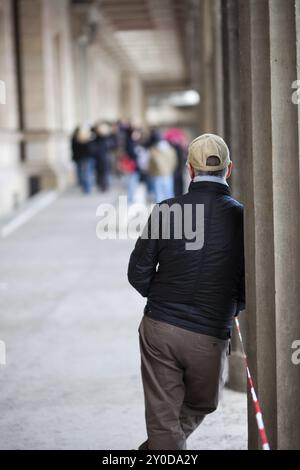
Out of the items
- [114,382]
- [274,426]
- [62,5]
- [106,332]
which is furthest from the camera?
[62,5]

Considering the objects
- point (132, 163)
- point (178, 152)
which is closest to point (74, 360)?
point (178, 152)

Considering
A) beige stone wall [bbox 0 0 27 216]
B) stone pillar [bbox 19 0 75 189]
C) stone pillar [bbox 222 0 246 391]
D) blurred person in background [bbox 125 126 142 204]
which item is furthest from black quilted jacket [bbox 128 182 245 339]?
stone pillar [bbox 19 0 75 189]

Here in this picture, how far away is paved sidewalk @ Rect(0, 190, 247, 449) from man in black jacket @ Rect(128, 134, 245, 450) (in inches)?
46.7

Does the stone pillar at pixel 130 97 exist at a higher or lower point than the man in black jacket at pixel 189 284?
higher

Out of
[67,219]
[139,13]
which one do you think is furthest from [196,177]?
[139,13]

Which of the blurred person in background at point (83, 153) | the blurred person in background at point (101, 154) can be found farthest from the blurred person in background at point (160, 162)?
the blurred person in background at point (101, 154)

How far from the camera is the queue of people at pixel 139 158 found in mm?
16672

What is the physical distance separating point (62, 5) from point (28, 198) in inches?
270

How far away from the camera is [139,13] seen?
1177 inches

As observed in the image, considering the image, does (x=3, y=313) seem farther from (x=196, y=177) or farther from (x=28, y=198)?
(x=28, y=198)

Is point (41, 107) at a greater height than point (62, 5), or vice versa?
point (62, 5)

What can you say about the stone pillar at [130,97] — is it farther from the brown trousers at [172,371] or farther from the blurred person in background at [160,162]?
the brown trousers at [172,371]

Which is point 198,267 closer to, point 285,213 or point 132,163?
point 285,213

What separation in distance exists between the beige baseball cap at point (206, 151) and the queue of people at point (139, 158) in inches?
514
